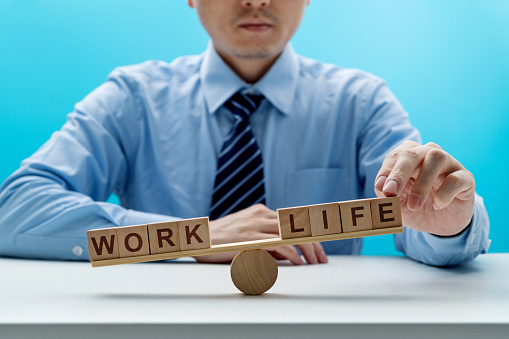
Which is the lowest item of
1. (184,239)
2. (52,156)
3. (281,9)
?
(184,239)

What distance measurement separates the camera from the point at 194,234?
82 cm

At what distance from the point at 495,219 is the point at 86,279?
321cm

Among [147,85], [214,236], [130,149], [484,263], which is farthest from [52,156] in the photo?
[484,263]

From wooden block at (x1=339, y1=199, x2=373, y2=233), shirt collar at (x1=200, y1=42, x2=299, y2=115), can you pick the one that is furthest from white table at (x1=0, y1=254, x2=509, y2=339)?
shirt collar at (x1=200, y1=42, x2=299, y2=115)

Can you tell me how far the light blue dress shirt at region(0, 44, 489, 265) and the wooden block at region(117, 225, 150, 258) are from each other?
86 cm

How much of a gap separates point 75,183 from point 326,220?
105cm

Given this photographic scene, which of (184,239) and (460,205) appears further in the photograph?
(460,205)

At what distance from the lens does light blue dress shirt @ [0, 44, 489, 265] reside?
1.75 m

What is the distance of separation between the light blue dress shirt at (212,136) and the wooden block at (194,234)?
92 cm

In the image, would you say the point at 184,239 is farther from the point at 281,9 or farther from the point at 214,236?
the point at 281,9

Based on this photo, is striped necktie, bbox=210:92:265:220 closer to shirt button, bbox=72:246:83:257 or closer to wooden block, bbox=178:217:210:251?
shirt button, bbox=72:246:83:257

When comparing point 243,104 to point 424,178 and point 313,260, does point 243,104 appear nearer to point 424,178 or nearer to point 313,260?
point 313,260

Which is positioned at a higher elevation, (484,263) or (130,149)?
(130,149)

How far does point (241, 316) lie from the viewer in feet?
2.06
